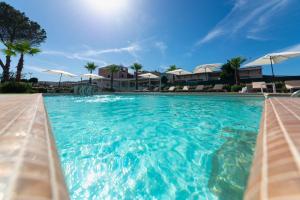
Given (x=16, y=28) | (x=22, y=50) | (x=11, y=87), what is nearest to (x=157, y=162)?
(x=11, y=87)

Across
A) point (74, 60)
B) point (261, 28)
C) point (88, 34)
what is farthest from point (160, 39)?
point (74, 60)

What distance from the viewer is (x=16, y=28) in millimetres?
21984

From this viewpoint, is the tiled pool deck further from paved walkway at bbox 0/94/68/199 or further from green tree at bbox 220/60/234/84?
green tree at bbox 220/60/234/84

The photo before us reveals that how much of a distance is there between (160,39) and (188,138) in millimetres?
22386

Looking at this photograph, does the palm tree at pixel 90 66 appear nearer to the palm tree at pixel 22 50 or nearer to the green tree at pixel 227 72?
the palm tree at pixel 22 50

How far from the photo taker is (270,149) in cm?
82

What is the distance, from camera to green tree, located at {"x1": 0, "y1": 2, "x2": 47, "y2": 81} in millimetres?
21047

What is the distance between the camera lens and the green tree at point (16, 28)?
21.0m

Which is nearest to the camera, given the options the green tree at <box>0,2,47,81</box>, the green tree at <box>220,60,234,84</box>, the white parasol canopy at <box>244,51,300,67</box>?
the white parasol canopy at <box>244,51,300,67</box>

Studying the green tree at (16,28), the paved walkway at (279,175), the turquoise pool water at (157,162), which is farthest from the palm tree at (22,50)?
the paved walkway at (279,175)

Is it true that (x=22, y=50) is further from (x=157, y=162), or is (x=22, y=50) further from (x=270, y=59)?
(x=270, y=59)

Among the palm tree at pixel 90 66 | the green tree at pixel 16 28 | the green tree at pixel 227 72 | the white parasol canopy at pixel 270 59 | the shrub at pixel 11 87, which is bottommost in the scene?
the shrub at pixel 11 87

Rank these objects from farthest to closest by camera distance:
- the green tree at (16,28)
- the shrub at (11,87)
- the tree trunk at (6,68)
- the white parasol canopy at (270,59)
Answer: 1. the green tree at (16,28)
2. the tree trunk at (6,68)
3. the shrub at (11,87)
4. the white parasol canopy at (270,59)

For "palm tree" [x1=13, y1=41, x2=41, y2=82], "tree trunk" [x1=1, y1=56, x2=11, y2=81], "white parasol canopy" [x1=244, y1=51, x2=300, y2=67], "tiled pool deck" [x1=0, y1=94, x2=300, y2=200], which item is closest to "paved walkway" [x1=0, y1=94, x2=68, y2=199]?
"tiled pool deck" [x1=0, y1=94, x2=300, y2=200]
